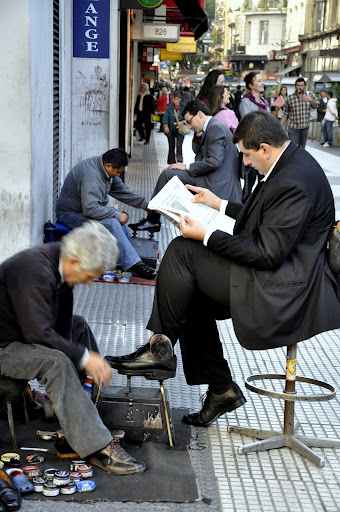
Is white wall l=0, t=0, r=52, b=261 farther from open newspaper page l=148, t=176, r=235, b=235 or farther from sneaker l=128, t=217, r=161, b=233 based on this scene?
open newspaper page l=148, t=176, r=235, b=235

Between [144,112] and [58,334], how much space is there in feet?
70.1

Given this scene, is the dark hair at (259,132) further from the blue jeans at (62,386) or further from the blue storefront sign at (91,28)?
the blue storefront sign at (91,28)

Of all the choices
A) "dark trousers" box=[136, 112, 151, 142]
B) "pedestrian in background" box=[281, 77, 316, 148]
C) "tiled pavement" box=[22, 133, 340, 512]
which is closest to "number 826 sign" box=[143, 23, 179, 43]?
"pedestrian in background" box=[281, 77, 316, 148]

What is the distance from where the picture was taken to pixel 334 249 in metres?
4.00

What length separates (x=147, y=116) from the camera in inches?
981

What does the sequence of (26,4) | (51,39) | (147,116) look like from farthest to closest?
(147,116) < (51,39) < (26,4)

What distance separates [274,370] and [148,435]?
4.92 feet

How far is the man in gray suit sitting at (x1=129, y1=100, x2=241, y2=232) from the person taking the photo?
26.9ft

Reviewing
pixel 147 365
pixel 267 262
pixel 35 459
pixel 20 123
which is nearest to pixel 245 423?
pixel 147 365

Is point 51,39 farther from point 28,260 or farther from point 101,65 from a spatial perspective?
point 28,260

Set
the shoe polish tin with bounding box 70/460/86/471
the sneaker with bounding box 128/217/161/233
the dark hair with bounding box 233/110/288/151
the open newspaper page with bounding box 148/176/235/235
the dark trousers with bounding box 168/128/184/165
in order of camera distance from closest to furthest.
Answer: the shoe polish tin with bounding box 70/460/86/471, the dark hair with bounding box 233/110/288/151, the open newspaper page with bounding box 148/176/235/235, the sneaker with bounding box 128/217/161/233, the dark trousers with bounding box 168/128/184/165

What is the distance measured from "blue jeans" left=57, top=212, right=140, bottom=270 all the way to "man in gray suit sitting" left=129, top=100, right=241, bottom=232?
0.66 metres

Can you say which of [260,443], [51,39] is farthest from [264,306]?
[51,39]

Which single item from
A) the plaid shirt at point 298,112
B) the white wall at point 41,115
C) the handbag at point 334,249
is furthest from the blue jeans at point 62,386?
the plaid shirt at point 298,112
